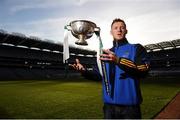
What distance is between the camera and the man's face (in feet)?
10.2

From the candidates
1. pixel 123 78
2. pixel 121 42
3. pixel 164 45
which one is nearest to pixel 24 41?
pixel 164 45

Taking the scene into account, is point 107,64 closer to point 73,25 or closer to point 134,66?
point 134,66

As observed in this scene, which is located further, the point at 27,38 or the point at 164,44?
the point at 164,44

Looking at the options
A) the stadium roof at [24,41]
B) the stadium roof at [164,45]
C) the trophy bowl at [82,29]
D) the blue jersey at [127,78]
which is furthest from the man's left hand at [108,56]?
the stadium roof at [164,45]

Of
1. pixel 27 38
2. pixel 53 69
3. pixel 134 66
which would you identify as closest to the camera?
pixel 134 66

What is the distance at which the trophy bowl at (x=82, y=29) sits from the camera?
9.72 ft

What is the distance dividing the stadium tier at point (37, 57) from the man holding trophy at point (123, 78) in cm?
5273

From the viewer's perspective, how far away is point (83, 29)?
9.80 ft

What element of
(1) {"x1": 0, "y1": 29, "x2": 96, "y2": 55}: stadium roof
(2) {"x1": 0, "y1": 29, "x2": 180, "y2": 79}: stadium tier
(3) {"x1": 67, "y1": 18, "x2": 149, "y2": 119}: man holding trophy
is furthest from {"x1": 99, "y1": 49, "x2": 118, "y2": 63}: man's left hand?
(1) {"x1": 0, "y1": 29, "x2": 96, "y2": 55}: stadium roof

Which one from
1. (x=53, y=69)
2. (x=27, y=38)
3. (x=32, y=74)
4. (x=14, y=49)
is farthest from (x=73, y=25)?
(x=53, y=69)

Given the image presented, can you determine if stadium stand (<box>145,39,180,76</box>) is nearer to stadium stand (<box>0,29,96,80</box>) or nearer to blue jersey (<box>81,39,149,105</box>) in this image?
stadium stand (<box>0,29,96,80</box>)

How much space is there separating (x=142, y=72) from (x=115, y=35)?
0.65m

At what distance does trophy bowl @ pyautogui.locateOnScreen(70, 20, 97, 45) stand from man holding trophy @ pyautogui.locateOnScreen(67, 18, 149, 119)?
0.34m

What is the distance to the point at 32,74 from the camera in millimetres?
67500
